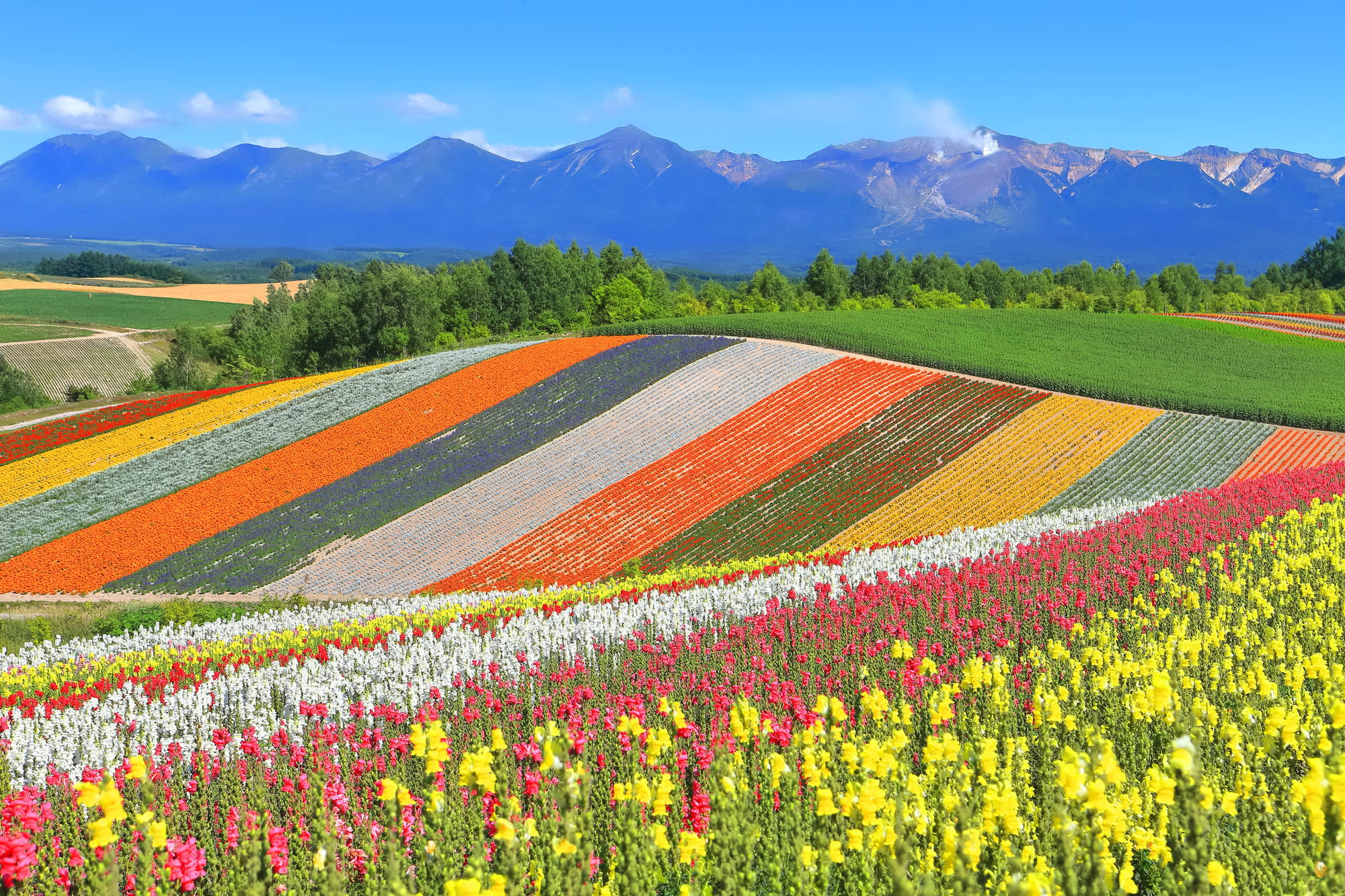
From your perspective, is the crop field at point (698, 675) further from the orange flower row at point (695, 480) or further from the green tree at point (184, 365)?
the green tree at point (184, 365)

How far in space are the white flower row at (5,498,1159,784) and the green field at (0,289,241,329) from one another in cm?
11820

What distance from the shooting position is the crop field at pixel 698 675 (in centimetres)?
546

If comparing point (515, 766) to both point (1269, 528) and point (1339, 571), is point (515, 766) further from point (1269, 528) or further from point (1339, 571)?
point (1269, 528)

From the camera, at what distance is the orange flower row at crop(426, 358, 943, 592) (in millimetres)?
25344

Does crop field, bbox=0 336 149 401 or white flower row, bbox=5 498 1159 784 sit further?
crop field, bbox=0 336 149 401

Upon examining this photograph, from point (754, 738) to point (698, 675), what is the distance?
8.95 ft

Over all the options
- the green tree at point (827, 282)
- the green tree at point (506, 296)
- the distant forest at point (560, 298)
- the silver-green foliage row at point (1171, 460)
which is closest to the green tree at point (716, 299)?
Result: the distant forest at point (560, 298)

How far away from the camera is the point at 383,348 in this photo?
76.6 m

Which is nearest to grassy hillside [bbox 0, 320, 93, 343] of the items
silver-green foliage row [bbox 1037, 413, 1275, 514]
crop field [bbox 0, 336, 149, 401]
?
crop field [bbox 0, 336, 149, 401]

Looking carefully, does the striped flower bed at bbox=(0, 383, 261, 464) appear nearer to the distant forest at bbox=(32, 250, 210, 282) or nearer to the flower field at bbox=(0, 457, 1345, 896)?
the flower field at bbox=(0, 457, 1345, 896)

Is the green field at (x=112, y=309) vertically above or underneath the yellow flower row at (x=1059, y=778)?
above

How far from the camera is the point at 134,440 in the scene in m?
38.8

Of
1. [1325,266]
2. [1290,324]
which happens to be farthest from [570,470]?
[1325,266]

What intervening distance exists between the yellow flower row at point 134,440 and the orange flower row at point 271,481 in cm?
582
